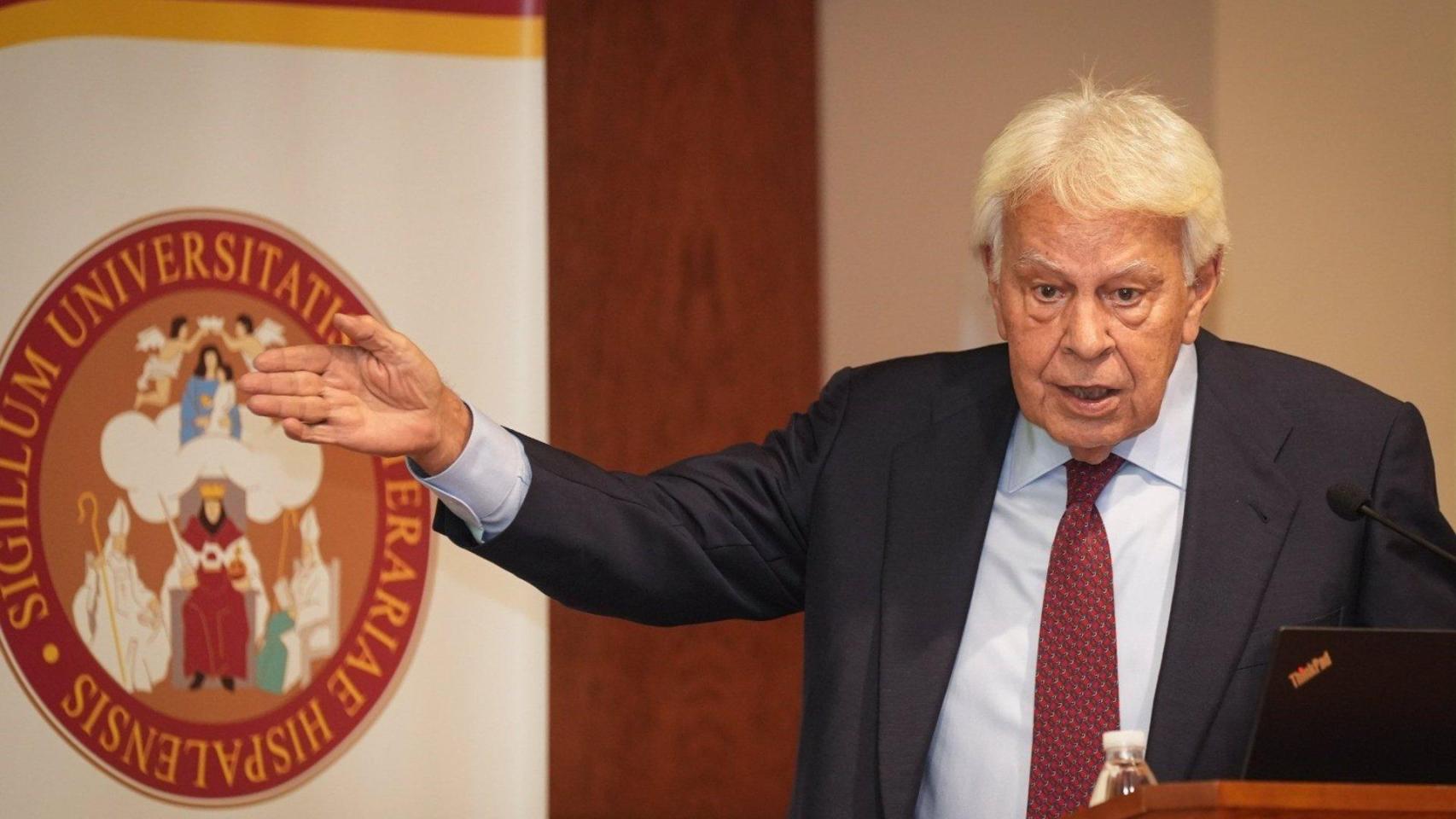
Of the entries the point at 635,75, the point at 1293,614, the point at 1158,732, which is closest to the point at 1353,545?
the point at 1293,614

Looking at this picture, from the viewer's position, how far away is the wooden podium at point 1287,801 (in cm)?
119

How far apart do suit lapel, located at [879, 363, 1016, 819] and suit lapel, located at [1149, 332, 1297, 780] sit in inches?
9.8

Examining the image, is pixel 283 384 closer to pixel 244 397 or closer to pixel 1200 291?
pixel 244 397

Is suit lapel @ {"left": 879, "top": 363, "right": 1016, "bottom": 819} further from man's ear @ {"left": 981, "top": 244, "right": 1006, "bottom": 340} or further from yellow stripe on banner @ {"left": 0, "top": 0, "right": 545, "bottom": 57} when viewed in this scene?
yellow stripe on banner @ {"left": 0, "top": 0, "right": 545, "bottom": 57}

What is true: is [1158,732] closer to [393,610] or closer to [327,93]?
[393,610]

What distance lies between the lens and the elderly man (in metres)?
1.84

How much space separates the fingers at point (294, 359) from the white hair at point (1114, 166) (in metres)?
0.85

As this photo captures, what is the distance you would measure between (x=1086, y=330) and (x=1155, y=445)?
0.22m

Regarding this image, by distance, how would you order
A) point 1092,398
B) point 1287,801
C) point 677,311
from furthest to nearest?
point 677,311, point 1092,398, point 1287,801

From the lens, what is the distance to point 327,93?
2531 millimetres

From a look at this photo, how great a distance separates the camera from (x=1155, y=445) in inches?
79.7

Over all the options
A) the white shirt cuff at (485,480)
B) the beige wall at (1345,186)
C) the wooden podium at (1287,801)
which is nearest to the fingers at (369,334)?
the white shirt cuff at (485,480)

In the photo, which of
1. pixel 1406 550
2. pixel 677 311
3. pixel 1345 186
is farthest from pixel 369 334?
pixel 1345 186

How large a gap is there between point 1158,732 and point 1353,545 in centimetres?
33
